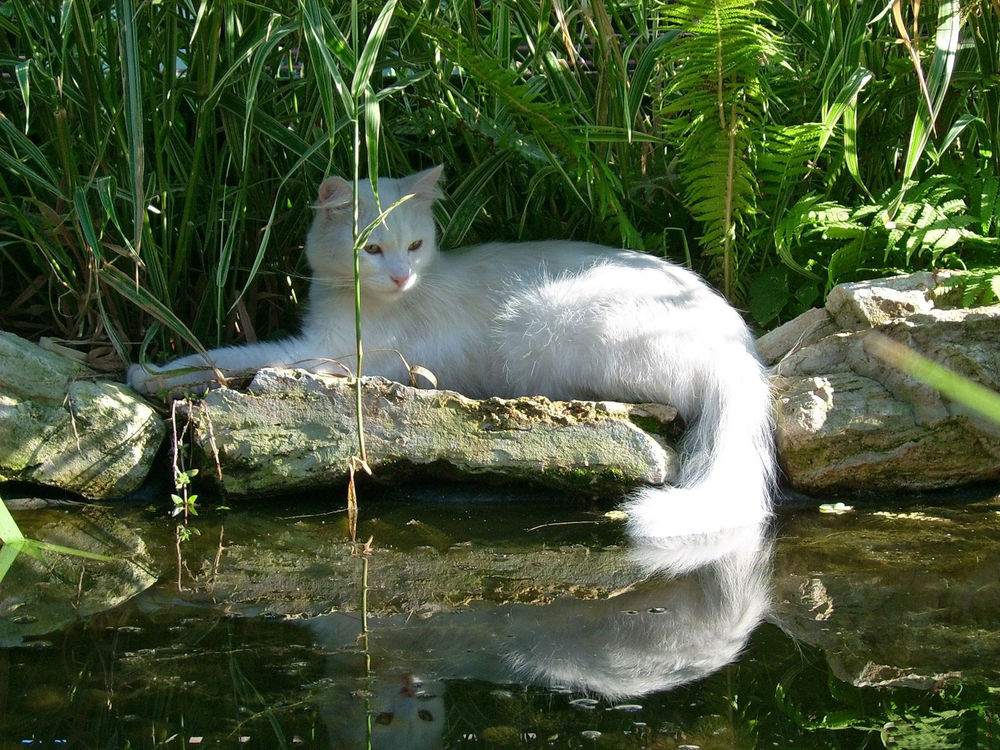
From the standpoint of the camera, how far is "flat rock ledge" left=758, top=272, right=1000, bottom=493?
2615mm

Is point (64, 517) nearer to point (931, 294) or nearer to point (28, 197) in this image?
point (28, 197)

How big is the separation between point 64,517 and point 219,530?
434 millimetres

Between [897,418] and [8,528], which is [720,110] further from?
[8,528]

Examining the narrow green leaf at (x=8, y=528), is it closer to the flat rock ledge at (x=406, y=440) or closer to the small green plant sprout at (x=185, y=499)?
the small green plant sprout at (x=185, y=499)

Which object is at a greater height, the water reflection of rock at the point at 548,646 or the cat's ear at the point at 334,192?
the cat's ear at the point at 334,192

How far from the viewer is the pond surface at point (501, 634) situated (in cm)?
138

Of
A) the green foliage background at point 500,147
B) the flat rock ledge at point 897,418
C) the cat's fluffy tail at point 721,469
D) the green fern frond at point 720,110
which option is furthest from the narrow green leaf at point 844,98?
the cat's fluffy tail at point 721,469

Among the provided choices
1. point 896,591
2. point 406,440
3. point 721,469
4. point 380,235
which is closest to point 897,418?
A: point 721,469

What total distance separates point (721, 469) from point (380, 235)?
49.9 inches

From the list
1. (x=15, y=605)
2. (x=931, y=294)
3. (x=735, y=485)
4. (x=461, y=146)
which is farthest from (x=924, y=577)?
(x=461, y=146)

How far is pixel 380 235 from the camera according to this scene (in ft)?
9.90

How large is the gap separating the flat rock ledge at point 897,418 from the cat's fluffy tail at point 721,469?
0.09m

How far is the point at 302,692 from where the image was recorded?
1.48m

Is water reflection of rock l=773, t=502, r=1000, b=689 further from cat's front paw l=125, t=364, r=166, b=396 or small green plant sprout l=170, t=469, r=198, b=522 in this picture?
cat's front paw l=125, t=364, r=166, b=396
